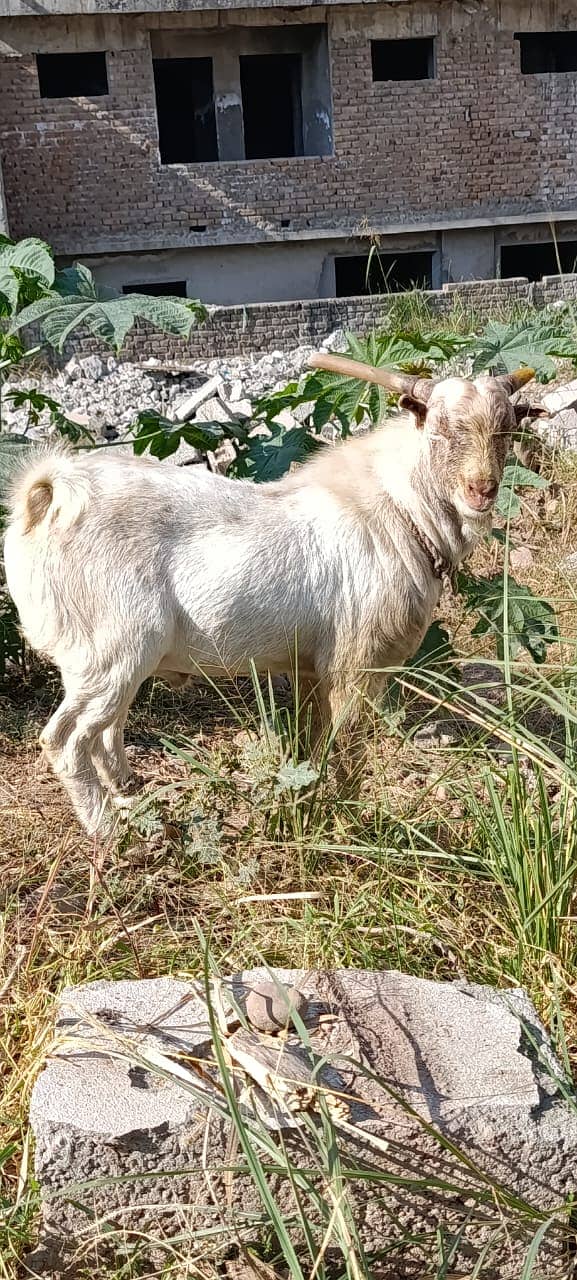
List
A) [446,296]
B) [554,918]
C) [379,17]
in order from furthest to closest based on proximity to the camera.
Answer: [379,17] → [446,296] → [554,918]

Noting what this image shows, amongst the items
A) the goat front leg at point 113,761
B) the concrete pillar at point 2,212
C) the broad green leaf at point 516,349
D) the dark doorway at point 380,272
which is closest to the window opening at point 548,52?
the dark doorway at point 380,272

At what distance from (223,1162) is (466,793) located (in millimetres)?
1428

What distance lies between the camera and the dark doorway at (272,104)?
1772 centimetres

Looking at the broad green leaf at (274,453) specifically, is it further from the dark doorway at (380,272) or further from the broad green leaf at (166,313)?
the dark doorway at (380,272)

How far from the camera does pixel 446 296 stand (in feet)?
36.3

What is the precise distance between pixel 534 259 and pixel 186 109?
602 cm

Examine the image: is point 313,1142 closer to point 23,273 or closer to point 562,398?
point 23,273

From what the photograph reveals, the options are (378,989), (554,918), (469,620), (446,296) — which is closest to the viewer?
(378,989)

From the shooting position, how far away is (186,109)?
18703 millimetres

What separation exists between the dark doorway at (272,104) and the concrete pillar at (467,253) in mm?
2797

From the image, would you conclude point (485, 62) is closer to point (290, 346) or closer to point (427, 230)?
point (427, 230)

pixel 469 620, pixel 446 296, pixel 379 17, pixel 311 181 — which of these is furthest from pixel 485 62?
pixel 469 620

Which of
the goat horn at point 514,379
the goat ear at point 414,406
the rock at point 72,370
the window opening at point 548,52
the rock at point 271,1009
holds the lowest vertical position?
the rock at point 271,1009

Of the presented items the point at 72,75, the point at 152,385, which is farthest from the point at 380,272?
the point at 152,385
